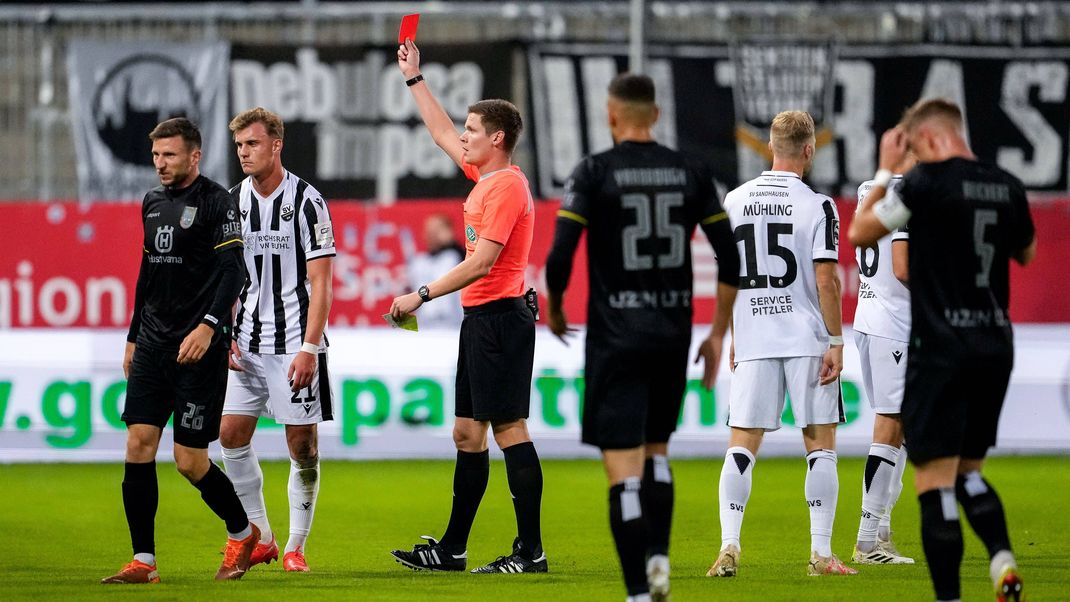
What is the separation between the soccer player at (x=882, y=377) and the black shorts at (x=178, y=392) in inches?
129

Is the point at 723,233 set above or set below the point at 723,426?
above

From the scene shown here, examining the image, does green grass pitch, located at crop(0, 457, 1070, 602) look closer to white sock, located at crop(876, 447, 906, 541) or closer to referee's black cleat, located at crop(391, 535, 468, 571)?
referee's black cleat, located at crop(391, 535, 468, 571)

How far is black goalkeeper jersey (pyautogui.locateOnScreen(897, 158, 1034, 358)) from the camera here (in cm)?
568

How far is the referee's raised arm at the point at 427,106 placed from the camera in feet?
26.0

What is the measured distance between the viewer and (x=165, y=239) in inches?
284

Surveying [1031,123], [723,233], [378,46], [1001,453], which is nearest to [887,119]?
[1031,123]

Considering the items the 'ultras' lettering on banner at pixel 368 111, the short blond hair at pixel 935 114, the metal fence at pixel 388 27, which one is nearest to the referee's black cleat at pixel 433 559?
the short blond hair at pixel 935 114

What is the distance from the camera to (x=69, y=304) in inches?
606

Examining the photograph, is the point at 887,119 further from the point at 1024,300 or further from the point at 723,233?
the point at 723,233

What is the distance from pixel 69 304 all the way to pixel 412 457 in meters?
4.25

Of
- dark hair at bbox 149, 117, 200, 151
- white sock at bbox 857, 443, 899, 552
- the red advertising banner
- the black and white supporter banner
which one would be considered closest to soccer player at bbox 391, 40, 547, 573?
dark hair at bbox 149, 117, 200, 151

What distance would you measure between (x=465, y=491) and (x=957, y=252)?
9.43ft

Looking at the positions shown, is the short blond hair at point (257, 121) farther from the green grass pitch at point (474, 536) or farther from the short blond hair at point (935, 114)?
the short blond hair at point (935, 114)

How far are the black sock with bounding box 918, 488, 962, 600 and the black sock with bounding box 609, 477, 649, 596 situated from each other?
1016mm
